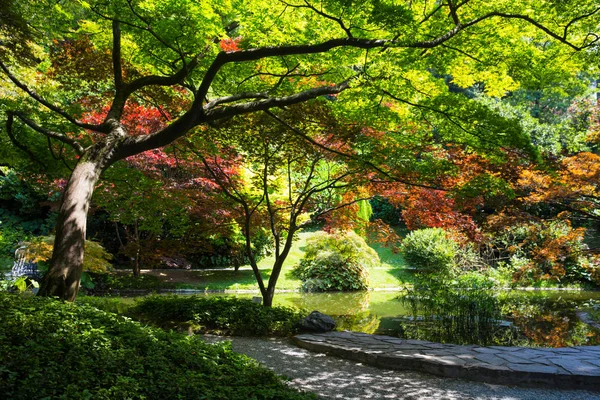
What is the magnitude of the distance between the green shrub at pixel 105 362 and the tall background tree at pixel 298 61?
1.14 meters

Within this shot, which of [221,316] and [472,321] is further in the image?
[472,321]

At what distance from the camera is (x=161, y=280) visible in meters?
12.5

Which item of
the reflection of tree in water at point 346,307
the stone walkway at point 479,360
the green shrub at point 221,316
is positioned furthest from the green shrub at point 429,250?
the stone walkway at point 479,360

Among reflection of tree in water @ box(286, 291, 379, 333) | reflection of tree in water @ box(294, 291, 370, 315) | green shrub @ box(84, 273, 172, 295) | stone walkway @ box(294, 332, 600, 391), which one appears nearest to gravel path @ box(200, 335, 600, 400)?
stone walkway @ box(294, 332, 600, 391)

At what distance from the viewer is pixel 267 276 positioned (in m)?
14.0

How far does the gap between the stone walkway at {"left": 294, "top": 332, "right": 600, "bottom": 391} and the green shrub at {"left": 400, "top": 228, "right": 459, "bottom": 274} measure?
27.8 feet

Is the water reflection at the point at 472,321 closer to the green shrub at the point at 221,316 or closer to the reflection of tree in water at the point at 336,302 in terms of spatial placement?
the reflection of tree in water at the point at 336,302

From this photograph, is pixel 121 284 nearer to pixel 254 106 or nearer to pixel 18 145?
pixel 18 145

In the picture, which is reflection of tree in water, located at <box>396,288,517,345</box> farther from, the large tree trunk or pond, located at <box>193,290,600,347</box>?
the large tree trunk

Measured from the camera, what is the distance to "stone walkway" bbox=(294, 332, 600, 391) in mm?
4379

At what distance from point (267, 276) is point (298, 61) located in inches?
357

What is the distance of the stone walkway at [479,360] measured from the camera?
4.38m

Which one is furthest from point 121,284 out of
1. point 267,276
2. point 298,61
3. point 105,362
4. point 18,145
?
point 105,362

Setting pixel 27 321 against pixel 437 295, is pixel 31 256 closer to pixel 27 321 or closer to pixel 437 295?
pixel 27 321
